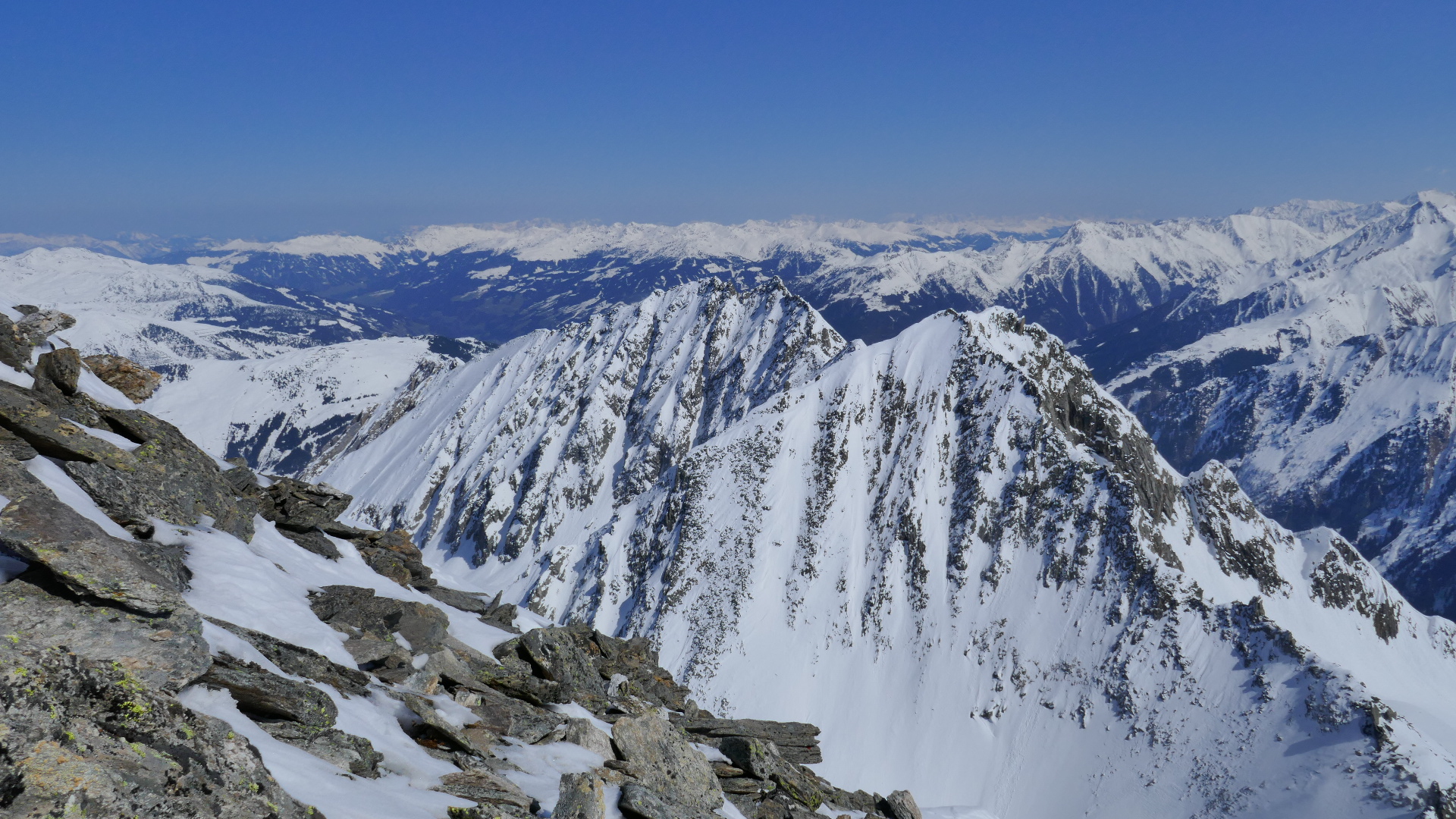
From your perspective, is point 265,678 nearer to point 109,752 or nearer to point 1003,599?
point 109,752

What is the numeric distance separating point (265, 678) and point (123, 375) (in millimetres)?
24601

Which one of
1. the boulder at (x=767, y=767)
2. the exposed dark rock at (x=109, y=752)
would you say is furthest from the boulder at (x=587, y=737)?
the exposed dark rock at (x=109, y=752)

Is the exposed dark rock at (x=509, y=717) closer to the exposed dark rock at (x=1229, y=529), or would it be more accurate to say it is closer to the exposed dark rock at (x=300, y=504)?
the exposed dark rock at (x=300, y=504)

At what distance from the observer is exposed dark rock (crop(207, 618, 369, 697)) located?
56.7ft

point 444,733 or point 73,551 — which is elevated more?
point 73,551

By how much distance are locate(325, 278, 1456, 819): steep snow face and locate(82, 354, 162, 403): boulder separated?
103329 mm

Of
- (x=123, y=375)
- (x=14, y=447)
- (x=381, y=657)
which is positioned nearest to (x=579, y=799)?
(x=381, y=657)

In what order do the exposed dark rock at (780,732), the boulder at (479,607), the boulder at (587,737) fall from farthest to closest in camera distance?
the boulder at (479,607) < the exposed dark rock at (780,732) < the boulder at (587,737)

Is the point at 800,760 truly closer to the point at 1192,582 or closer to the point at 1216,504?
the point at 1192,582

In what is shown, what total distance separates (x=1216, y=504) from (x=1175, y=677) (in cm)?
4145

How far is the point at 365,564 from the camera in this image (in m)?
32.2

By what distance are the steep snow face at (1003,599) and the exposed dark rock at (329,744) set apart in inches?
4434

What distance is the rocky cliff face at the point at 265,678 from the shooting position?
9.46m

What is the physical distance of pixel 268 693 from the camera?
13883 millimetres
